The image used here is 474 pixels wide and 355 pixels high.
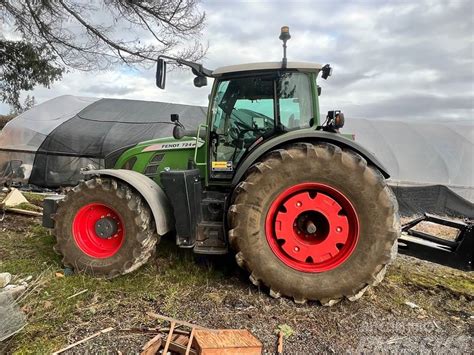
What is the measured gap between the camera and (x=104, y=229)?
388 centimetres

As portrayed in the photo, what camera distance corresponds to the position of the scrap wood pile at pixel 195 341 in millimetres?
2488

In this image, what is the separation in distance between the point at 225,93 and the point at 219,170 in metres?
0.79

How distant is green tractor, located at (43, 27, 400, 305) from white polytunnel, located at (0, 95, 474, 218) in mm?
8302

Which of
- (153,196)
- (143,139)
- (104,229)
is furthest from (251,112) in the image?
(143,139)

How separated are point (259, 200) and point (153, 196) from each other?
1.08 meters

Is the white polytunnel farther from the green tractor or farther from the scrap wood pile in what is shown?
the scrap wood pile

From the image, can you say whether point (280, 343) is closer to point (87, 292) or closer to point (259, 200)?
point (259, 200)

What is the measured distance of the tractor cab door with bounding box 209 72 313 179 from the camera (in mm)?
3928

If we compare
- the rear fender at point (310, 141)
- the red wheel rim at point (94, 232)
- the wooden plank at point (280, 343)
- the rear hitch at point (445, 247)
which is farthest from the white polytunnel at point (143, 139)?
the wooden plank at point (280, 343)

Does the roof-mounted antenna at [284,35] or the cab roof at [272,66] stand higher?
the roof-mounted antenna at [284,35]

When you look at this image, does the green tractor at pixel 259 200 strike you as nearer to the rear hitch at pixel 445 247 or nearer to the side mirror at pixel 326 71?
the side mirror at pixel 326 71

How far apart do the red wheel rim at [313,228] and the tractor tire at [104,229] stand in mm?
1204

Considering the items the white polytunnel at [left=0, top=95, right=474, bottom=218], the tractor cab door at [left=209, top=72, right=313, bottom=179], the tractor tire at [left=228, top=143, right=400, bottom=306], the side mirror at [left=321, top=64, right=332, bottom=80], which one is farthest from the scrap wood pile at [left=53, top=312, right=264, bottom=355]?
the white polytunnel at [left=0, top=95, right=474, bottom=218]

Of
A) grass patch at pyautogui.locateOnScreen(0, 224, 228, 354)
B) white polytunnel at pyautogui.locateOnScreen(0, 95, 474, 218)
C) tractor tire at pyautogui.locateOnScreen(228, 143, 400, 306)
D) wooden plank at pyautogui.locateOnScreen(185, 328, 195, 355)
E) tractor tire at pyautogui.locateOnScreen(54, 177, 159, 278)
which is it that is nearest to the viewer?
wooden plank at pyautogui.locateOnScreen(185, 328, 195, 355)
